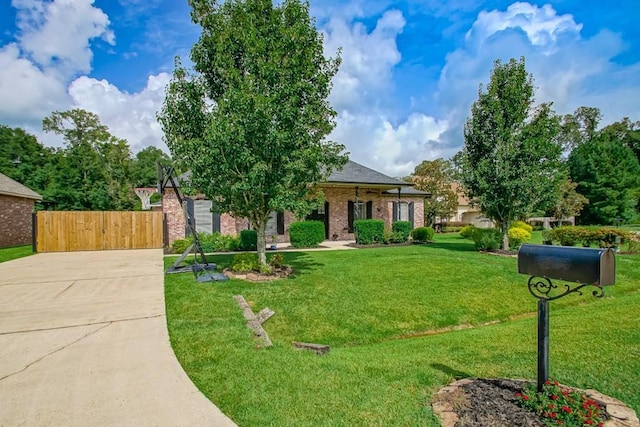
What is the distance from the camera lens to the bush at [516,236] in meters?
13.1

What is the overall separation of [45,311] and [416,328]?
629 centimetres

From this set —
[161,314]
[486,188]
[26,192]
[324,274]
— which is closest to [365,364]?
[161,314]

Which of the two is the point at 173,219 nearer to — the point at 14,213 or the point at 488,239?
the point at 14,213

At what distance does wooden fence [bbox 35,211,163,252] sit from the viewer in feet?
48.9

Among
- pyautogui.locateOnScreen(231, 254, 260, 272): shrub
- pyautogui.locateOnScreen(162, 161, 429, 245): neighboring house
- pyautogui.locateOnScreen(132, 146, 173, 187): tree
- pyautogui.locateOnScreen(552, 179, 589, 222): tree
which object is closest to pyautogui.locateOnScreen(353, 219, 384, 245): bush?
pyautogui.locateOnScreen(162, 161, 429, 245): neighboring house

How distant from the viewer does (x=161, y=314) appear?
5.43m

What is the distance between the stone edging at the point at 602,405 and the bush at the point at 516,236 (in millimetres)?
11669

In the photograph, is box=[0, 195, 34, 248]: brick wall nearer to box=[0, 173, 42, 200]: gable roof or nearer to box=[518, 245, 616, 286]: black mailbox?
box=[0, 173, 42, 200]: gable roof

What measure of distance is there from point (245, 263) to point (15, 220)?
16994 mm

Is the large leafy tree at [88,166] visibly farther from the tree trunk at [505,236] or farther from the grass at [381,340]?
the tree trunk at [505,236]

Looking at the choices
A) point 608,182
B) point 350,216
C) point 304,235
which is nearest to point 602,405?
A: point 304,235

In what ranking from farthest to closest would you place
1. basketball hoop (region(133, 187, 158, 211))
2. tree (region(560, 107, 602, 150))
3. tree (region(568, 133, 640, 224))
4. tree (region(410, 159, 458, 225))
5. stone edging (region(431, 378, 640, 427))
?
tree (region(560, 107, 602, 150)) < tree (region(568, 133, 640, 224)) < basketball hoop (region(133, 187, 158, 211)) < tree (region(410, 159, 458, 225)) < stone edging (region(431, 378, 640, 427))

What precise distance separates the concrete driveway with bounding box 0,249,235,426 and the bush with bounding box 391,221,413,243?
11.2 m

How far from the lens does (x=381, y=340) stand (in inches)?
214
